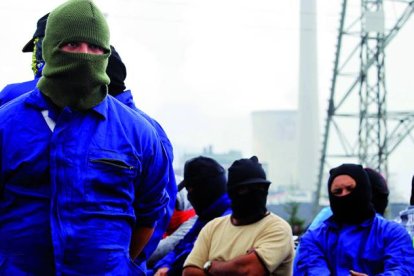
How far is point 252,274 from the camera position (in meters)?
5.23

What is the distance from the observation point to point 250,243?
5.43 metres

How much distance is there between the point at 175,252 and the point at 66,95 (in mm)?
3351

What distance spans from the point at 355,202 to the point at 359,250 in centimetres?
35

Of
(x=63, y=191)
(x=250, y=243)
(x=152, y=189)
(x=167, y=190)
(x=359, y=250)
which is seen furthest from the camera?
(x=250, y=243)

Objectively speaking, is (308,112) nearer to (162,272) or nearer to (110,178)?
(162,272)

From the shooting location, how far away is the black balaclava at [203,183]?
6.25 m

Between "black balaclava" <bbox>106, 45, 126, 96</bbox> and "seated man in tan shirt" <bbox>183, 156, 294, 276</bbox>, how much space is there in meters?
1.46

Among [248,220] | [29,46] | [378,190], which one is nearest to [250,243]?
[248,220]

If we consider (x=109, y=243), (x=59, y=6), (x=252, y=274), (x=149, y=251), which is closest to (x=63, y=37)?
(x=59, y=6)

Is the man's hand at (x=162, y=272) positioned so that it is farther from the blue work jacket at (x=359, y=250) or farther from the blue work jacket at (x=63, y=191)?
the blue work jacket at (x=63, y=191)

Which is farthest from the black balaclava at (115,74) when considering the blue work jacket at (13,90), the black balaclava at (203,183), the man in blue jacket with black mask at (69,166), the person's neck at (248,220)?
the black balaclava at (203,183)

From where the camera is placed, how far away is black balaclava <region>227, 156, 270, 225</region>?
5.59 m

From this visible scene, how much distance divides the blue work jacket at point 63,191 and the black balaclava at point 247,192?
2.50 m

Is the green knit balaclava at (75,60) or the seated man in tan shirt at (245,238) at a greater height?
the green knit balaclava at (75,60)
